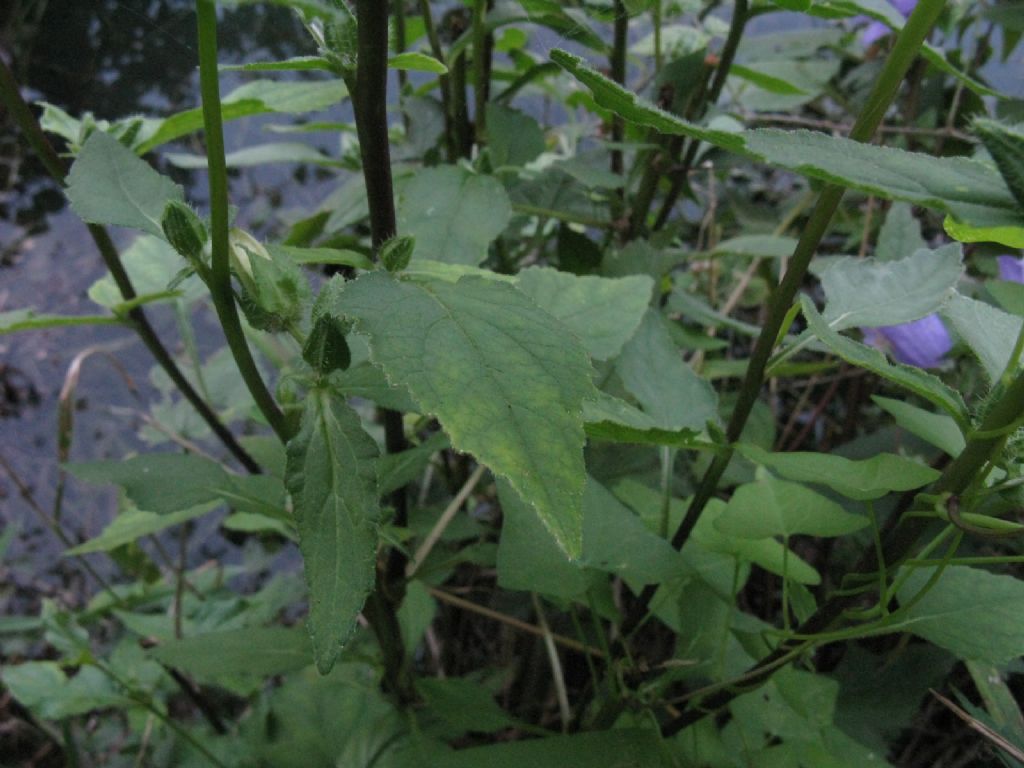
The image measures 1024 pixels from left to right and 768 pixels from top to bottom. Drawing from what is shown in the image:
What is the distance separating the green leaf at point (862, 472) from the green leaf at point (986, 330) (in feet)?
0.18

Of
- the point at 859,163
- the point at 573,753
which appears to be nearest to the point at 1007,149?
the point at 859,163

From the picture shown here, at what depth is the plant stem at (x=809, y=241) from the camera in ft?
1.07

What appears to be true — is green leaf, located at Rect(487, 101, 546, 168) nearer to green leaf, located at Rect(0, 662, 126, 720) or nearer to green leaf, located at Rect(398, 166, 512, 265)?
green leaf, located at Rect(398, 166, 512, 265)

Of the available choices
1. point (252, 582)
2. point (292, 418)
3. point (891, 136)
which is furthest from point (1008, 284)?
point (252, 582)

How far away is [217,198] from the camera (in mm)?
320

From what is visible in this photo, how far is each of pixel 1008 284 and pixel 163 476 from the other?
426 millimetres

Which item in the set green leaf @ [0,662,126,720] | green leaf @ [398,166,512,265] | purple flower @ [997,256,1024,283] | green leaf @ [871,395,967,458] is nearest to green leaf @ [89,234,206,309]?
green leaf @ [398,166,512,265]

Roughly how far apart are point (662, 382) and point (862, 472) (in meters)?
0.17

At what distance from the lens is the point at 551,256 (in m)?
0.94

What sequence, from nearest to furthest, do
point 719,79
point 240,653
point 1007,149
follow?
point 1007,149
point 240,653
point 719,79

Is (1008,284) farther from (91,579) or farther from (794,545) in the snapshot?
(91,579)

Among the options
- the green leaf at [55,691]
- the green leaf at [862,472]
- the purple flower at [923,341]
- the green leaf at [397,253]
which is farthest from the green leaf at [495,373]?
the green leaf at [55,691]

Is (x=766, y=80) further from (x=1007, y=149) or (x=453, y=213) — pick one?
(x=1007, y=149)

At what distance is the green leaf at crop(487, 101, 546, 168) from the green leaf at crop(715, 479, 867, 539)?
385mm
